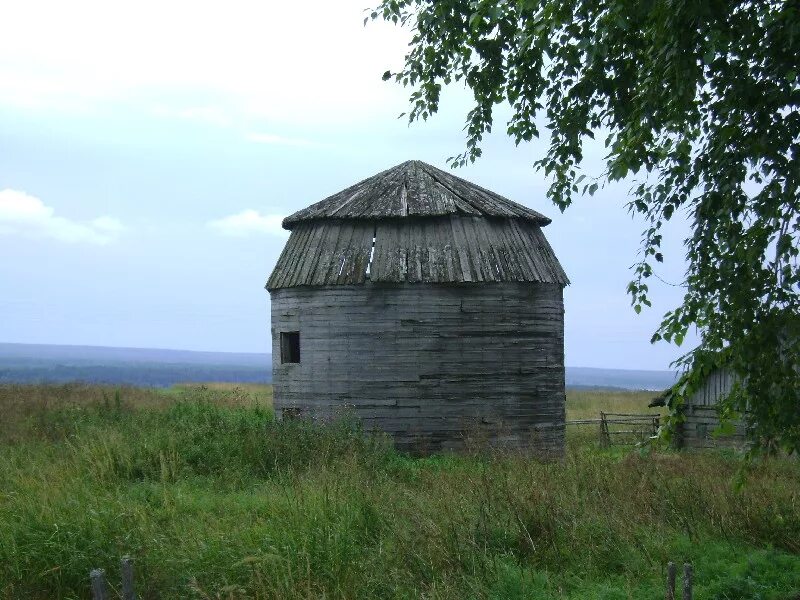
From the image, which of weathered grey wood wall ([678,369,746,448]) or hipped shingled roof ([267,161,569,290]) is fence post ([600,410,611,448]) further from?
hipped shingled roof ([267,161,569,290])

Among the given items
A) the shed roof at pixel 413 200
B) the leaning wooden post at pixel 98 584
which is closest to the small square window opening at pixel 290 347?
the shed roof at pixel 413 200

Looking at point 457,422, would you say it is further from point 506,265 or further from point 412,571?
point 412,571

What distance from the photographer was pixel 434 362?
18.0 meters

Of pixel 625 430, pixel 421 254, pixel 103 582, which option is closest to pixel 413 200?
pixel 421 254

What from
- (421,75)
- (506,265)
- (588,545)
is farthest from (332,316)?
(588,545)

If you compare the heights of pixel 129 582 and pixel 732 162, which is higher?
pixel 732 162

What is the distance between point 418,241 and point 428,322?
1.74m

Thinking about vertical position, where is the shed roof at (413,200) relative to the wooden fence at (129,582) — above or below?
above

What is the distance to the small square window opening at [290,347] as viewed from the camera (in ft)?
65.0

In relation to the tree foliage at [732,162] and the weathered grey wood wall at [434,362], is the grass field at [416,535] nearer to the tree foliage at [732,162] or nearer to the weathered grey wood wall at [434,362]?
the tree foliage at [732,162]

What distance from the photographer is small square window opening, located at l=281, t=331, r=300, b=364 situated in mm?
19800

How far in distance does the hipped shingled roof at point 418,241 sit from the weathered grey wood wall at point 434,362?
0.94 feet

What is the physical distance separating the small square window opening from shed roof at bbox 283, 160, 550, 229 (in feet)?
8.21

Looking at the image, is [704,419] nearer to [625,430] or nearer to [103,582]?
[625,430]
